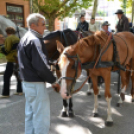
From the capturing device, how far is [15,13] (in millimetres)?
16859

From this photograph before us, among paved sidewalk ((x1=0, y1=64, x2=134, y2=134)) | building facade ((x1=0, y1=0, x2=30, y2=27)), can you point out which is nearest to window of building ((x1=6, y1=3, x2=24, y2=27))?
building facade ((x1=0, y1=0, x2=30, y2=27))

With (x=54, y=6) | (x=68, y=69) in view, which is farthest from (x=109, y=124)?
(x=54, y=6)

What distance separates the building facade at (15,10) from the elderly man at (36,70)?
14545 mm

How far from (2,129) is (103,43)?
2.57m

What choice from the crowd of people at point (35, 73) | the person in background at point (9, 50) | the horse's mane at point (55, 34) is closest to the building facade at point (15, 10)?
the person in background at point (9, 50)

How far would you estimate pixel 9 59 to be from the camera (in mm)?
5004

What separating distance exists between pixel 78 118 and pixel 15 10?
15.6m

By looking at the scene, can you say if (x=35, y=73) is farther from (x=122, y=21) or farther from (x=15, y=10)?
(x=15, y=10)

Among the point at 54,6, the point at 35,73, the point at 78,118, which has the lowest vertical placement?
the point at 78,118

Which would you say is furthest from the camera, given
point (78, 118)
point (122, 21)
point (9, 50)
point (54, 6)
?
point (54, 6)

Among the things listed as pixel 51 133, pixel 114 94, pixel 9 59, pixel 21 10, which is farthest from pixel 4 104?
pixel 21 10

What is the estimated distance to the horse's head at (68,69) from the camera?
8.43 feet

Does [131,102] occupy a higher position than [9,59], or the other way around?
[9,59]

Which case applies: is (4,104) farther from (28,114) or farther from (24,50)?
(24,50)
